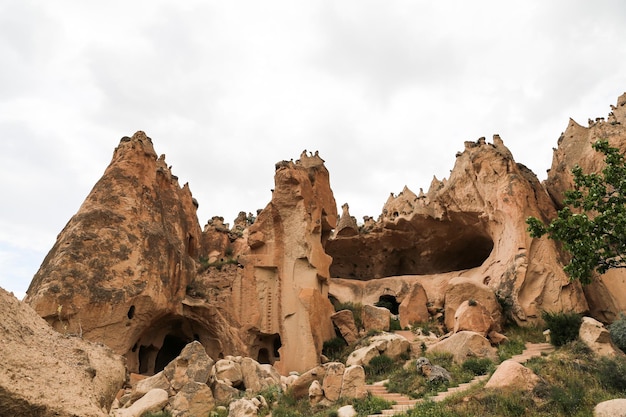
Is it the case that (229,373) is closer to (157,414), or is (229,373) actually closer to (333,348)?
(157,414)

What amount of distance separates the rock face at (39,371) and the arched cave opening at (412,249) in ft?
78.8

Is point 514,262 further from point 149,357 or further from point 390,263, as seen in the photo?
point 149,357

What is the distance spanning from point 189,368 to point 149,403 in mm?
1524

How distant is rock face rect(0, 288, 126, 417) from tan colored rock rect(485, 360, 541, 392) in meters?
8.80

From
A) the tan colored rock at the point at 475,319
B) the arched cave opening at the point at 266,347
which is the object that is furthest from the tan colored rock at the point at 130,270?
the tan colored rock at the point at 475,319

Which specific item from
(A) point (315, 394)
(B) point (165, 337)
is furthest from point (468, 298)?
(B) point (165, 337)

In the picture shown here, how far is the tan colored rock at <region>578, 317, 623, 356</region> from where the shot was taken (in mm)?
13539

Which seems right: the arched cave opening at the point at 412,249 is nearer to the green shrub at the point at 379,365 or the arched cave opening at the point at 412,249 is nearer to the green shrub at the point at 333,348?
the green shrub at the point at 333,348

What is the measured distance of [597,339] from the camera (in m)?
13.8

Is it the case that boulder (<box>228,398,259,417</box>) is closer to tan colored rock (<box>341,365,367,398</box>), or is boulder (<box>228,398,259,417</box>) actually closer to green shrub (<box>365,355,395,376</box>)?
tan colored rock (<box>341,365,367,398</box>)

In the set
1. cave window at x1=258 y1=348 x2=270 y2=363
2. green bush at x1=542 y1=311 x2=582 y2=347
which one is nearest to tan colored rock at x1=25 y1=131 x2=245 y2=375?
cave window at x1=258 y1=348 x2=270 y2=363

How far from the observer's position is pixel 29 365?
324cm

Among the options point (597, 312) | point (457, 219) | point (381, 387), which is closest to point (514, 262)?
point (597, 312)

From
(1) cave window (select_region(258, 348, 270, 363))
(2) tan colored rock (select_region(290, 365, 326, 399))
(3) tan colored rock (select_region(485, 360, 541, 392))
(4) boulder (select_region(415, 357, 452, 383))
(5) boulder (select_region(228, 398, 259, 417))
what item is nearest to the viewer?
(3) tan colored rock (select_region(485, 360, 541, 392))
